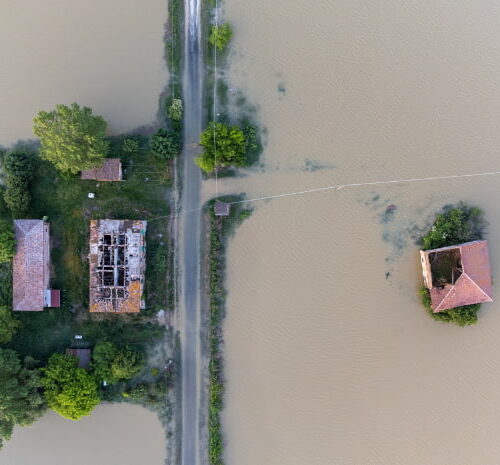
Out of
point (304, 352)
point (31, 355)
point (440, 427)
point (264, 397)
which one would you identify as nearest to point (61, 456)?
point (31, 355)

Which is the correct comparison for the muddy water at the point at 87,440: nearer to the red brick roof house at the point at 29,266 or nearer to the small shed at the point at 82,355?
the small shed at the point at 82,355

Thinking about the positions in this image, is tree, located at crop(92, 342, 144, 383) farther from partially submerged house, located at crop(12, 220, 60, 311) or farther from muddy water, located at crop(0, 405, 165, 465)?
partially submerged house, located at crop(12, 220, 60, 311)

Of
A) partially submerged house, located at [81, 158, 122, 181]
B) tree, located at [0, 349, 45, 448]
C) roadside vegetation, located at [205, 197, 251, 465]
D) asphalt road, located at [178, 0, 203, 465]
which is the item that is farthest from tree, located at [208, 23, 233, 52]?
tree, located at [0, 349, 45, 448]

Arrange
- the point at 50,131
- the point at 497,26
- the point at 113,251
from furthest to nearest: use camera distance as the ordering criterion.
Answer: the point at 497,26 < the point at 113,251 < the point at 50,131

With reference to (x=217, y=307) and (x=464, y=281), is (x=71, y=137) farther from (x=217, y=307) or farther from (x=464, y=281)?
(x=464, y=281)

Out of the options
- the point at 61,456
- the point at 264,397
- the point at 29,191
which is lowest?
the point at 61,456

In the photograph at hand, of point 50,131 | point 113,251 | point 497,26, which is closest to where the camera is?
point 50,131

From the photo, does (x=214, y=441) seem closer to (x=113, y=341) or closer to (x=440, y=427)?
(x=113, y=341)
